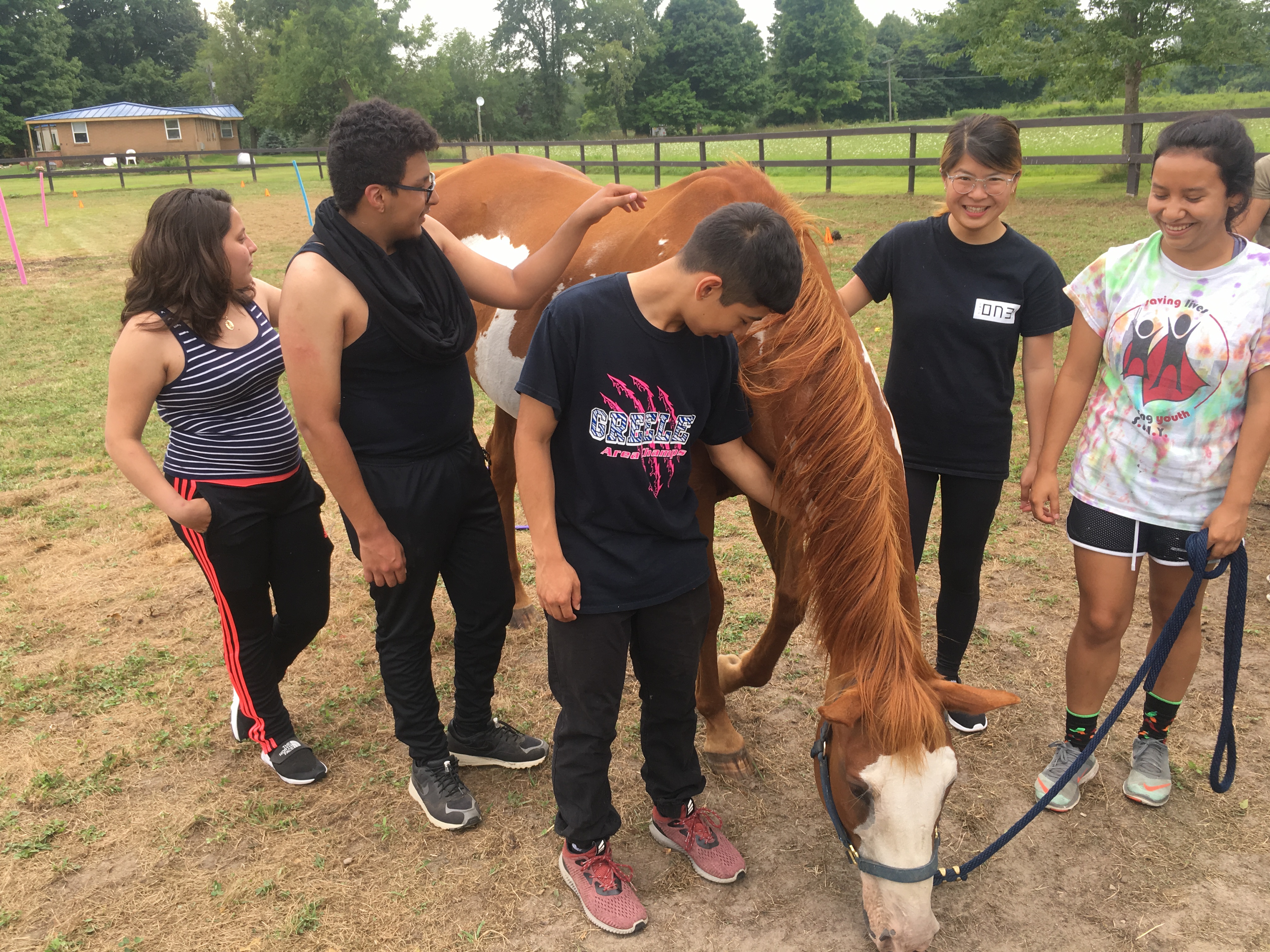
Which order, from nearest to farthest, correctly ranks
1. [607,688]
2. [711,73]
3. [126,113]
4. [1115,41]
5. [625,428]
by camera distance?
[625,428] → [607,688] → [1115,41] → [126,113] → [711,73]

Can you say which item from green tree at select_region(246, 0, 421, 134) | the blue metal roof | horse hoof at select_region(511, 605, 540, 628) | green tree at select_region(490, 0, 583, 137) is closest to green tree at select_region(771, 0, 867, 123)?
green tree at select_region(490, 0, 583, 137)

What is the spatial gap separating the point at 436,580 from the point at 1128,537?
6.76 ft

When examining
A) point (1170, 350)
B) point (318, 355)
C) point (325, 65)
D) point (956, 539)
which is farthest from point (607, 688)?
point (325, 65)

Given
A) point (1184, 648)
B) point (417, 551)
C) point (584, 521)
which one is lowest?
point (1184, 648)

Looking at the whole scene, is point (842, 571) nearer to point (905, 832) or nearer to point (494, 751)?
point (905, 832)

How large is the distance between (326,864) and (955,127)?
298cm

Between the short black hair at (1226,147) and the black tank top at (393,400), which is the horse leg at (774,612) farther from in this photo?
the short black hair at (1226,147)

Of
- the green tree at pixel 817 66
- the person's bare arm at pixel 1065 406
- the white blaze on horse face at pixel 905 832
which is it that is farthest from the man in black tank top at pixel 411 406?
the green tree at pixel 817 66

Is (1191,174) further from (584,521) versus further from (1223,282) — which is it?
(584,521)

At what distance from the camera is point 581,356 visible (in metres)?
1.96

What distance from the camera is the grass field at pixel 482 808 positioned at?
7.47 ft

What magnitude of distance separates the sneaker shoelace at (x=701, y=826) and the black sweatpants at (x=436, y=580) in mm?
790

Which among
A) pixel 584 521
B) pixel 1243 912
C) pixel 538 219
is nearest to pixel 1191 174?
pixel 584 521

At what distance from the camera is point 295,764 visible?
2852mm
